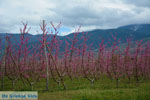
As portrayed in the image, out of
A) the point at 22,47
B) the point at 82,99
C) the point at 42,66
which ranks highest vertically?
the point at 22,47

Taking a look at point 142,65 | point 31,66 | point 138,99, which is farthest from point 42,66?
point 142,65

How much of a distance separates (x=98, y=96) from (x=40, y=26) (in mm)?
5554

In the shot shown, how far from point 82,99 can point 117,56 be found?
7.37 meters

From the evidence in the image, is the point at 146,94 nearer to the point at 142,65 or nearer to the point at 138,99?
the point at 138,99

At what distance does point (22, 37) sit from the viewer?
9.89m

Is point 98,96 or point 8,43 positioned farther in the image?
point 8,43

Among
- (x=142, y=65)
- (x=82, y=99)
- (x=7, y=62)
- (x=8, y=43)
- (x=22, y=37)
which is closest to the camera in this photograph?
(x=82, y=99)

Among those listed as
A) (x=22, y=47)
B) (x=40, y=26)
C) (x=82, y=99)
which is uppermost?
(x=40, y=26)

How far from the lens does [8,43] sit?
11.2 metres

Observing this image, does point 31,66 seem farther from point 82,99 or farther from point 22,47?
point 82,99

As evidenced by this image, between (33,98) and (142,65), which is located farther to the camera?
(142,65)

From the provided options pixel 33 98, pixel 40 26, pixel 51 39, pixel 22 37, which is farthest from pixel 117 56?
pixel 33 98

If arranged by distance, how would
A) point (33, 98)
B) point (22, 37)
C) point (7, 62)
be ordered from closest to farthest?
1. point (33, 98)
2. point (22, 37)
3. point (7, 62)

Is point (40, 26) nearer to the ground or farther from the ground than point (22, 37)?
farther from the ground
